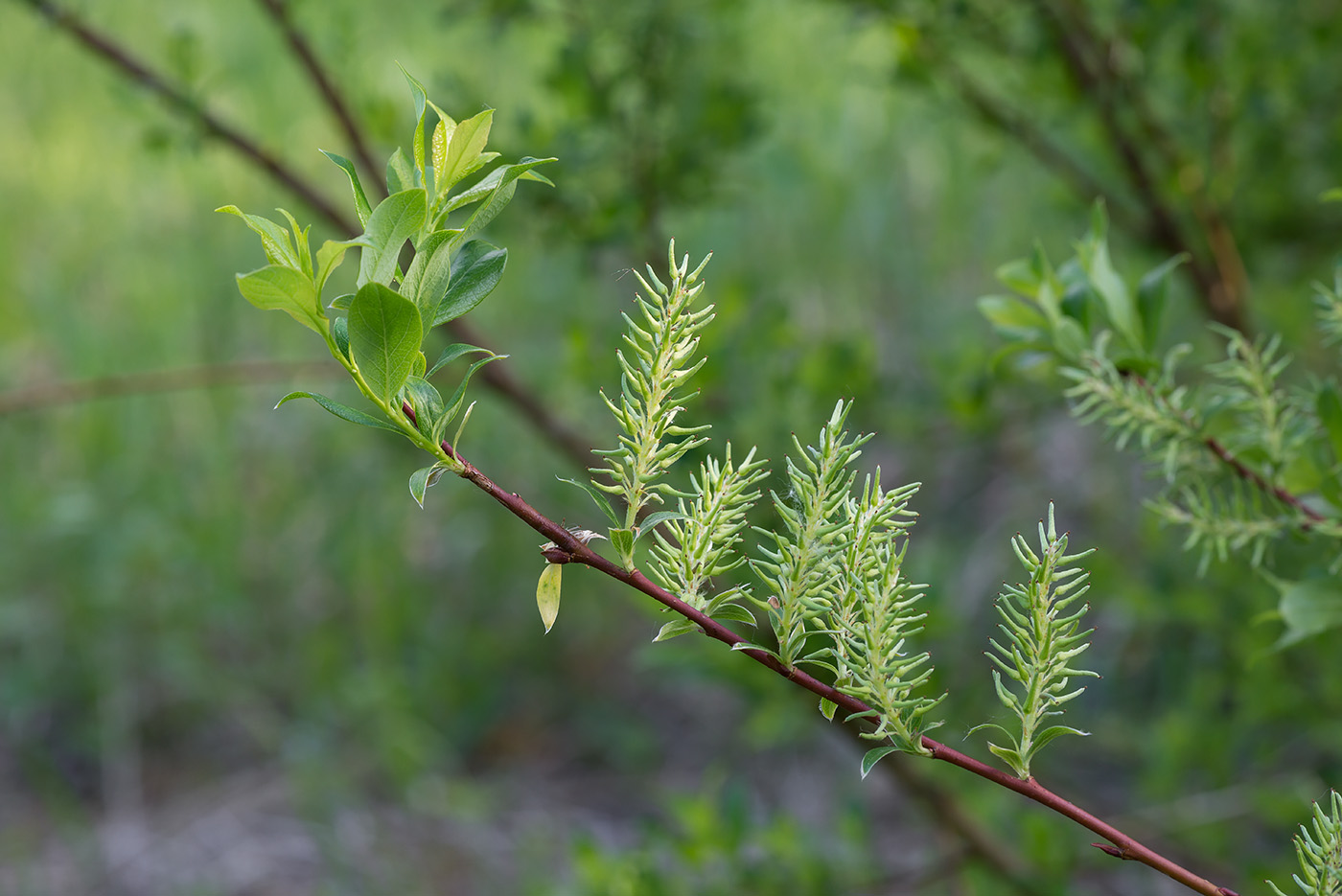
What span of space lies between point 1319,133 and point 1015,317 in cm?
82

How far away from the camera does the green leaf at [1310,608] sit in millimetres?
556

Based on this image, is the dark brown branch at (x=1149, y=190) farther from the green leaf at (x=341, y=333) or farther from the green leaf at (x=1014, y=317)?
the green leaf at (x=341, y=333)

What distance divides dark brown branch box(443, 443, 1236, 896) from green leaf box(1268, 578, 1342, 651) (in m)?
0.20

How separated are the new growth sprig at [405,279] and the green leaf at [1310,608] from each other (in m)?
0.42

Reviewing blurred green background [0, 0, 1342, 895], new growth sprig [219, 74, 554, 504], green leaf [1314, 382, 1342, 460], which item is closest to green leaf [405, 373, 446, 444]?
new growth sprig [219, 74, 554, 504]

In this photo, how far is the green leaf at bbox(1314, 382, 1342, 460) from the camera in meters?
0.56

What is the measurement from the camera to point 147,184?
102 inches

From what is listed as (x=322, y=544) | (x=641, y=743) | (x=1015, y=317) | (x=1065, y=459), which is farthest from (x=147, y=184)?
(x=1015, y=317)

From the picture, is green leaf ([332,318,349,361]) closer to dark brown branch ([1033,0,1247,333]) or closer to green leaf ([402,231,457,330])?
green leaf ([402,231,457,330])

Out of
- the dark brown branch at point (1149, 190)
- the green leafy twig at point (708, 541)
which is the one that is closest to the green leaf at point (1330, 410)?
the green leafy twig at point (708, 541)

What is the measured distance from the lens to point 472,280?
40cm

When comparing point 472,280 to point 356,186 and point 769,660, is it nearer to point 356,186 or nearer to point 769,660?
point 356,186

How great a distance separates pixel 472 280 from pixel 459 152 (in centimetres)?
4

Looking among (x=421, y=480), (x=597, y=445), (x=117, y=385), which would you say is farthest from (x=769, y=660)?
(x=117, y=385)
